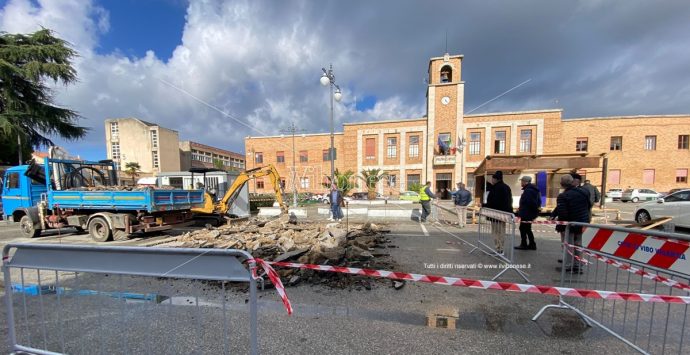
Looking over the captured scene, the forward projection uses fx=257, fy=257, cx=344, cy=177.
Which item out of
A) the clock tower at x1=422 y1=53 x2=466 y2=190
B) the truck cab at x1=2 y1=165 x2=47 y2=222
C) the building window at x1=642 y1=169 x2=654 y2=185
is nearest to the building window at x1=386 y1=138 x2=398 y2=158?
the clock tower at x1=422 y1=53 x2=466 y2=190

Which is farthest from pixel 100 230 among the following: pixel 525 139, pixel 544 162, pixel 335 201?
pixel 525 139

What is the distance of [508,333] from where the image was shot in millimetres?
2865

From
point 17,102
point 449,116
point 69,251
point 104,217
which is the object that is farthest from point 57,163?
point 449,116

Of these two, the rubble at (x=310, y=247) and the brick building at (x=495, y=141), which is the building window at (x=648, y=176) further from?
the rubble at (x=310, y=247)

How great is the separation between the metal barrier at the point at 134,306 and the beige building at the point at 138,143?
180 feet

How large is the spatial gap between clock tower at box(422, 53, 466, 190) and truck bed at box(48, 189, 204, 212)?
26.4 metres

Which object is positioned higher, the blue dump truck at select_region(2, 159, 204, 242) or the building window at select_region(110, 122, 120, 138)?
the building window at select_region(110, 122, 120, 138)

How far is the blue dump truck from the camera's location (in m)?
8.04

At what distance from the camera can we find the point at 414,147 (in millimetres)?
30859

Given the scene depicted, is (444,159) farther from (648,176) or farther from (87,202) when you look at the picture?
(87,202)

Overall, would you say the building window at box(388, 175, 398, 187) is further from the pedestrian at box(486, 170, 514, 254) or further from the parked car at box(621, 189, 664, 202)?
the pedestrian at box(486, 170, 514, 254)

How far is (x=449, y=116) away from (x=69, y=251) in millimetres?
31382

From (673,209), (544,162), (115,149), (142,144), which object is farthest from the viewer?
(115,149)

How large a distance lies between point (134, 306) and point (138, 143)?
59.3 metres
